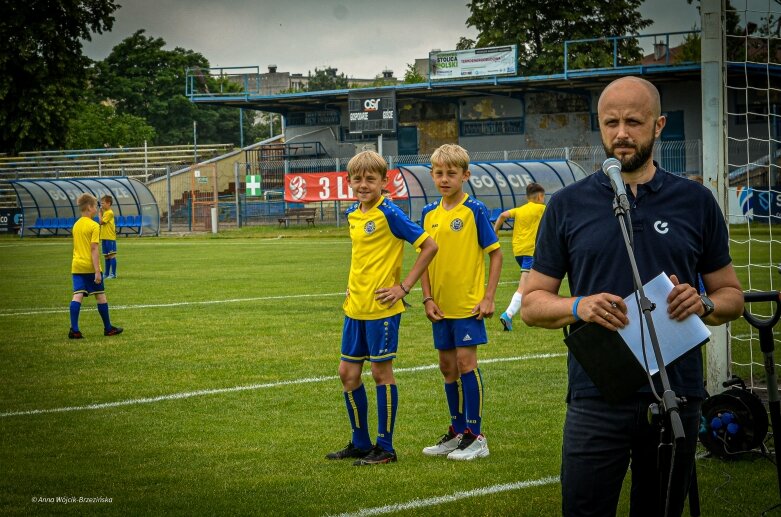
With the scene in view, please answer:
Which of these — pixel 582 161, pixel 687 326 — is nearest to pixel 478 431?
pixel 687 326

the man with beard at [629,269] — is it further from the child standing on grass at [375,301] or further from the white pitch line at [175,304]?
the white pitch line at [175,304]

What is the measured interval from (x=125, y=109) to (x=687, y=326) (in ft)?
304

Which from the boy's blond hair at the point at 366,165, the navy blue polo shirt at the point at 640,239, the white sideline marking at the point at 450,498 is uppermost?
the boy's blond hair at the point at 366,165

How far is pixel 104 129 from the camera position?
7581 centimetres

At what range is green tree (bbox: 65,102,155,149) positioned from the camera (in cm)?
→ 7238

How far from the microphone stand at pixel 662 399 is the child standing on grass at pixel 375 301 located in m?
3.50

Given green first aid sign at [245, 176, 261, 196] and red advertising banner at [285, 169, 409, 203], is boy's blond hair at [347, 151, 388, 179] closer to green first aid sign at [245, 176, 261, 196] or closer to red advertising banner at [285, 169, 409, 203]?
red advertising banner at [285, 169, 409, 203]

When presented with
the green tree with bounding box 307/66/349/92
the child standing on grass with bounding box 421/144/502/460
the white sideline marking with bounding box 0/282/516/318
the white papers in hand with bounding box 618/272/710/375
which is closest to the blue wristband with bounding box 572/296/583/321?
the white papers in hand with bounding box 618/272/710/375

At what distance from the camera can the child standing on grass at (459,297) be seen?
7090 millimetres

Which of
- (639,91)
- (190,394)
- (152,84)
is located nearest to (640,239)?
(639,91)

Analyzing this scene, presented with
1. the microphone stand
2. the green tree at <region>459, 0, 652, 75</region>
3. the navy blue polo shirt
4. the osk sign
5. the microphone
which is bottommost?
the microphone stand

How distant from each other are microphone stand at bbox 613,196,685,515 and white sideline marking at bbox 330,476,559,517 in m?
2.67

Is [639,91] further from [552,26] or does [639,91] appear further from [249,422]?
[552,26]

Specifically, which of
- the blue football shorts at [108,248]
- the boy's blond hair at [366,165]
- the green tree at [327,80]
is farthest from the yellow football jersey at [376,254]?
the green tree at [327,80]
